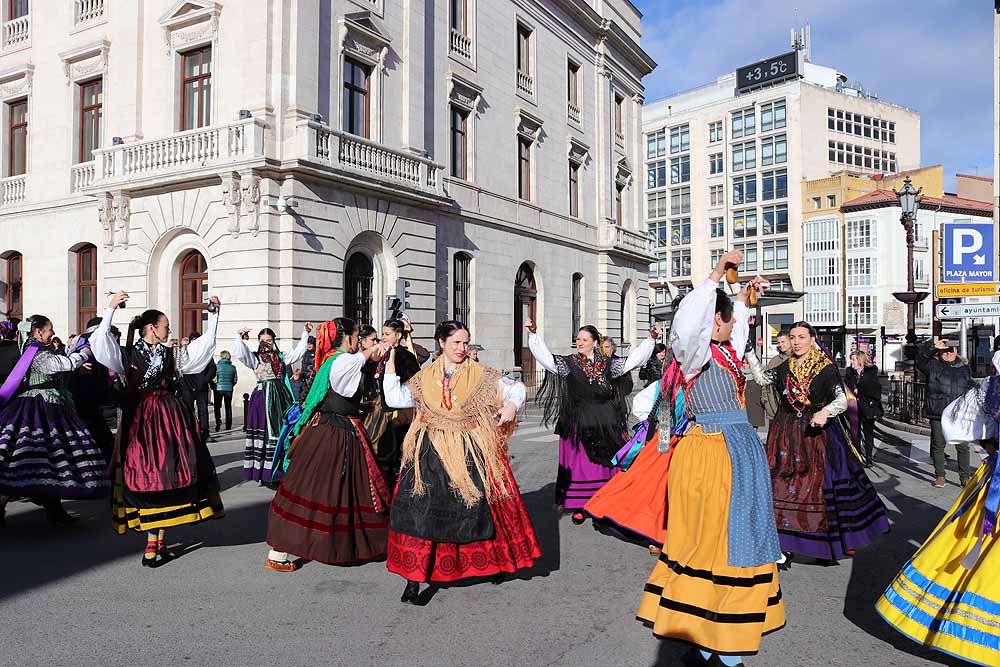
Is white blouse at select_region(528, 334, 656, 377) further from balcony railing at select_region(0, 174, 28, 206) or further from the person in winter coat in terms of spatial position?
balcony railing at select_region(0, 174, 28, 206)

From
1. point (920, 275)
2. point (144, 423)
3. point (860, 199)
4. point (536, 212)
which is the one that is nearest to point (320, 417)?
point (144, 423)

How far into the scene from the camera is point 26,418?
285 inches

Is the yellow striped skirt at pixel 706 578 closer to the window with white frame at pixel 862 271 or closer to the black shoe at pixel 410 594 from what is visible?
the black shoe at pixel 410 594

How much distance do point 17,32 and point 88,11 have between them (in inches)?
146

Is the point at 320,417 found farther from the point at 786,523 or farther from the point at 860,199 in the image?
the point at 860,199

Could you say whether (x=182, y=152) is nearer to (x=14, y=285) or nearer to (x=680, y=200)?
(x=14, y=285)

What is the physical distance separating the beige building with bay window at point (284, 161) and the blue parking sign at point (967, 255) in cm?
1066

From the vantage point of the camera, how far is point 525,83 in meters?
29.3

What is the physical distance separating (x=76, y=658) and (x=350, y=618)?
1.54 meters

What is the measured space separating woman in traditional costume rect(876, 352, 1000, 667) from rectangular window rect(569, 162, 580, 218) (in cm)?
2893

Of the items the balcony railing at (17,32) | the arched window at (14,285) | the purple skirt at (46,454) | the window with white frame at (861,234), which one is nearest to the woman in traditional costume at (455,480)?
the purple skirt at (46,454)

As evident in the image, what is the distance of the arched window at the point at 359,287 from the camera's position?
20750mm

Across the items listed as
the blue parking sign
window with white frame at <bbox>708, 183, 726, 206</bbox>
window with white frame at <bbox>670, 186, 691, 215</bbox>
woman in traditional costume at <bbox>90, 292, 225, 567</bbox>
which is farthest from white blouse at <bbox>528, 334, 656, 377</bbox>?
window with white frame at <bbox>670, 186, 691, 215</bbox>

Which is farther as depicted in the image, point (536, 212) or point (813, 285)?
point (813, 285)
